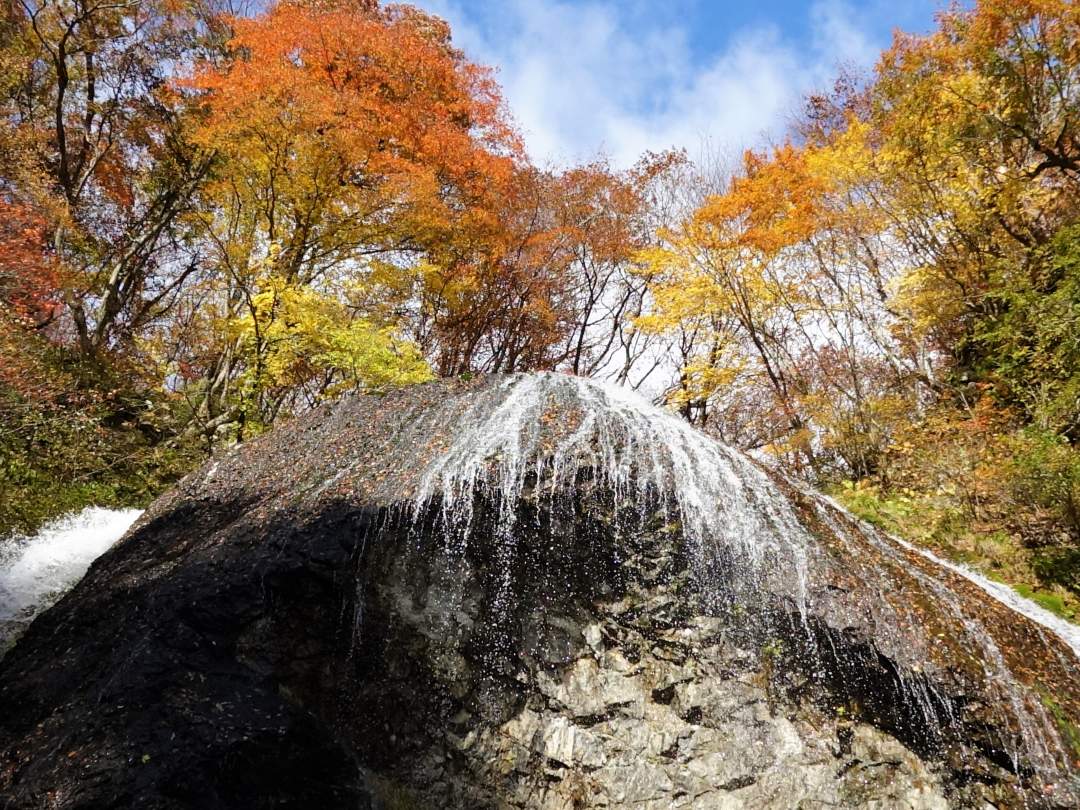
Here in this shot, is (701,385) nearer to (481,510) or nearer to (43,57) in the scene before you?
(481,510)

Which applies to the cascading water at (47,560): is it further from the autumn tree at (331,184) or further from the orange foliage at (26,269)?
the orange foliage at (26,269)

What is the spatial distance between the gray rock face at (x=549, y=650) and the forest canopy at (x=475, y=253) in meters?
2.76

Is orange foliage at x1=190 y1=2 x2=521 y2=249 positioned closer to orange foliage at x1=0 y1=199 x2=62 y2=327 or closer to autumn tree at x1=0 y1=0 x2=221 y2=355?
autumn tree at x1=0 y1=0 x2=221 y2=355

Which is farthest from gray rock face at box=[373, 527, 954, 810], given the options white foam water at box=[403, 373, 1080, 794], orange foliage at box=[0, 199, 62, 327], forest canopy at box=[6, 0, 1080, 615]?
orange foliage at box=[0, 199, 62, 327]

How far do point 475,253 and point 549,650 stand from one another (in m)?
9.98

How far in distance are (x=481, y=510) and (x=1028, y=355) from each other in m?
7.37

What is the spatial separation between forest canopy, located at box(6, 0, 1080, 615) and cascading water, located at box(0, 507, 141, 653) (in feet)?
1.36

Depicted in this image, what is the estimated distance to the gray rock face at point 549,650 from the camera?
3.87 metres

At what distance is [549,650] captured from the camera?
→ 4941 mm

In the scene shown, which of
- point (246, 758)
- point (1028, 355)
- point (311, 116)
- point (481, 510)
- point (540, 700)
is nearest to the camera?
point (246, 758)

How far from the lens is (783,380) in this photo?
1209cm

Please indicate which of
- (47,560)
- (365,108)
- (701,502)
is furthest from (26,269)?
(701,502)

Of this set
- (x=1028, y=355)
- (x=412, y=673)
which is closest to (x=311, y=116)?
(x=412, y=673)

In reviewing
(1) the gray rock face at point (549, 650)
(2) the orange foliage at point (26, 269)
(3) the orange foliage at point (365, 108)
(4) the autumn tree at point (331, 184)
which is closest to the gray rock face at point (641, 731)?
(1) the gray rock face at point (549, 650)
